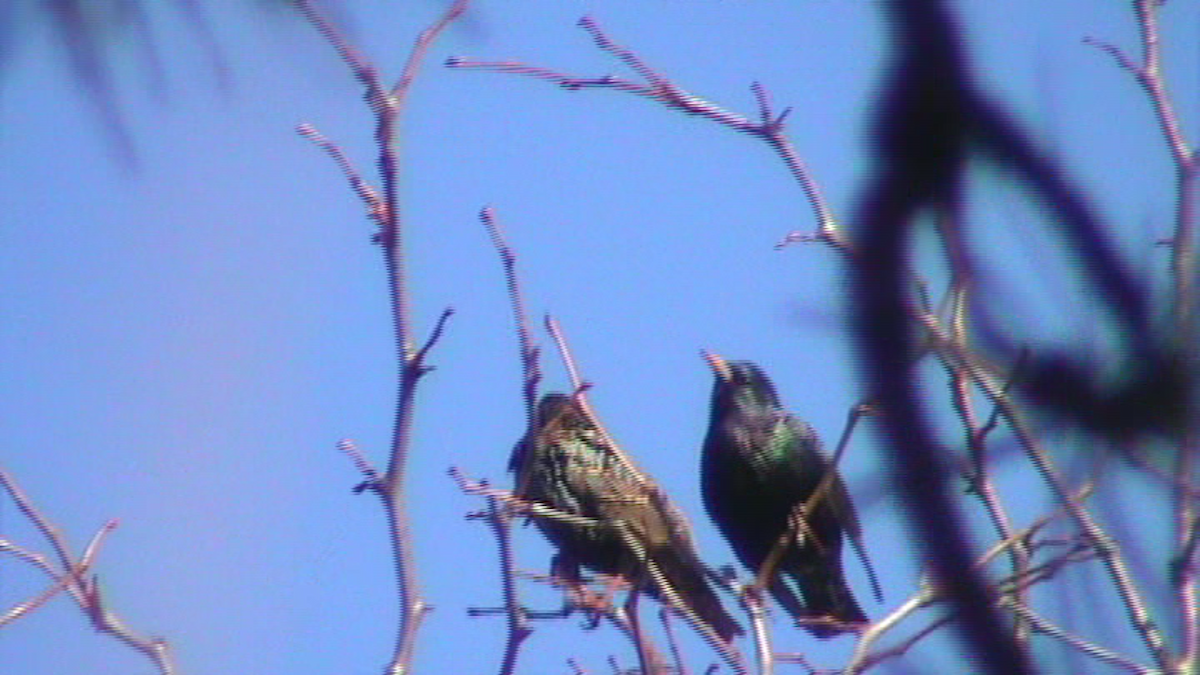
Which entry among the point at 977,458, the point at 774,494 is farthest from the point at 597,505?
the point at 977,458

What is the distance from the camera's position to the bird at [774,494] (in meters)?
5.42

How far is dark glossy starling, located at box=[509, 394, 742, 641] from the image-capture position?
520 cm

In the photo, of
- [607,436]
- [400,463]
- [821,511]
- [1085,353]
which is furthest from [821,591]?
[1085,353]

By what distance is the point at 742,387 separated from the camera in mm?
6430

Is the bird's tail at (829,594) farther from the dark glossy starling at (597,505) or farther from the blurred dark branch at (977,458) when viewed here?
the blurred dark branch at (977,458)

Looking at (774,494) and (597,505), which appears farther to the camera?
(774,494)

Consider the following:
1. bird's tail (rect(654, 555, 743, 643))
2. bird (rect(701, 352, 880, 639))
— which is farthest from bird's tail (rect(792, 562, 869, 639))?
bird's tail (rect(654, 555, 743, 643))

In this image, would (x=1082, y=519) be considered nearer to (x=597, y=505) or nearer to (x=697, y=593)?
(x=697, y=593)

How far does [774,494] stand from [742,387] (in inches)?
23.7

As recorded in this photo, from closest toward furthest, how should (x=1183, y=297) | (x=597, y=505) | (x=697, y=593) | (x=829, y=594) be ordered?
(x=1183, y=297) < (x=697, y=593) < (x=829, y=594) < (x=597, y=505)

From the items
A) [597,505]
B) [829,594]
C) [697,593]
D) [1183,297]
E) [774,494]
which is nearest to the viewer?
[1183,297]

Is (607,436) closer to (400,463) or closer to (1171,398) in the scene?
(400,463)

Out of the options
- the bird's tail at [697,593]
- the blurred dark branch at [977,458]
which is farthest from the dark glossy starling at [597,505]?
the blurred dark branch at [977,458]

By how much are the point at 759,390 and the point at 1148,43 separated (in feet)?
8.29
